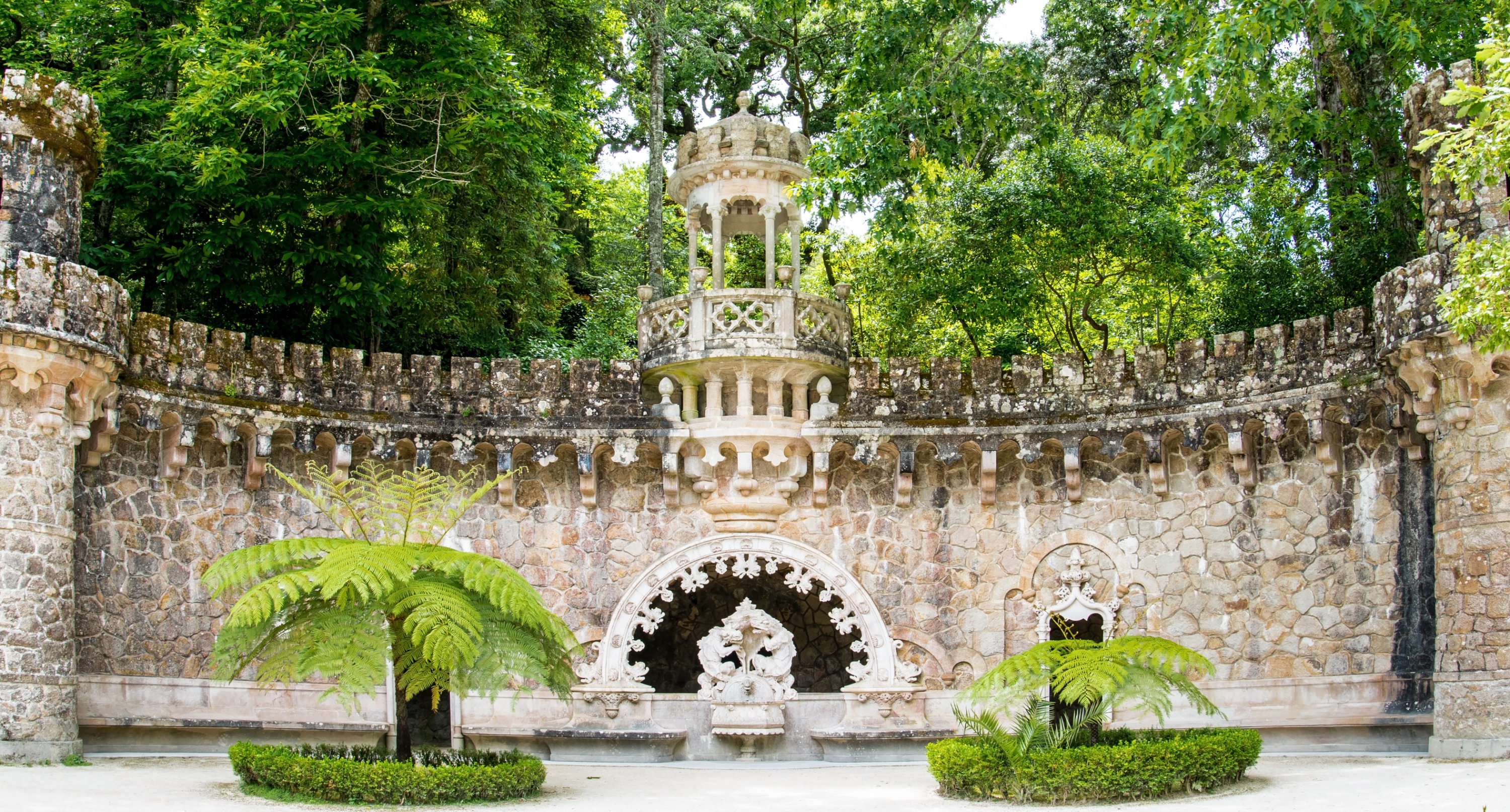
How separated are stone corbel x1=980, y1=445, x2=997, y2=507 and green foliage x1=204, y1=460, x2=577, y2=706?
595 centimetres

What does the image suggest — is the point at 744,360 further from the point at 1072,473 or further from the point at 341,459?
the point at 341,459

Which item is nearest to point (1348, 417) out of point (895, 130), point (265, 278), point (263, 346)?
point (895, 130)

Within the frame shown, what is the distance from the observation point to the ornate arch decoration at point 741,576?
16.1m

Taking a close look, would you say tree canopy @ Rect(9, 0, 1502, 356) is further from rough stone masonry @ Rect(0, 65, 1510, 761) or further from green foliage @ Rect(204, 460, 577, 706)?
green foliage @ Rect(204, 460, 577, 706)

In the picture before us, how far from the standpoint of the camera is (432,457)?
16.2 meters

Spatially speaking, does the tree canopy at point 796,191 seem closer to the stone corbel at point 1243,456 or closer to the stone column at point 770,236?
the stone column at point 770,236

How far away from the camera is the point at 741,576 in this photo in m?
16.6

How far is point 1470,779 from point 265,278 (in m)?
14.7

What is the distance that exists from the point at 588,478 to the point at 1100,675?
22.8 ft

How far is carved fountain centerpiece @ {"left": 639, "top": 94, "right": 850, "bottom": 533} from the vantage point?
16422mm

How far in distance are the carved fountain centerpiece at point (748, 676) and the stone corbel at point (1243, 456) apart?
5.39 m

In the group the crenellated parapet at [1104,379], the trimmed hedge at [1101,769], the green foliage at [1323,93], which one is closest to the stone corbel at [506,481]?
the crenellated parapet at [1104,379]

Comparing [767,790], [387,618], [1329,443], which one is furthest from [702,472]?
[1329,443]

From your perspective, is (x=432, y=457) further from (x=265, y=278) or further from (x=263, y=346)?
(x=265, y=278)
